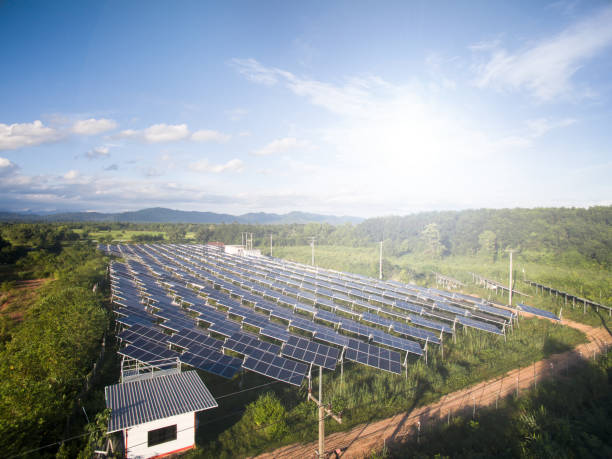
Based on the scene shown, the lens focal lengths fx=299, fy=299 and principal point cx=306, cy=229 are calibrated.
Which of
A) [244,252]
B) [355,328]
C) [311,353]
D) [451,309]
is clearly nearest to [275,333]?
[311,353]

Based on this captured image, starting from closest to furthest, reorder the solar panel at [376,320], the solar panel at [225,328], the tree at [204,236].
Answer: the solar panel at [225,328] < the solar panel at [376,320] < the tree at [204,236]

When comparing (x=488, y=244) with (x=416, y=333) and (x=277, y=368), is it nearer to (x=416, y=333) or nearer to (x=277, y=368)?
(x=416, y=333)

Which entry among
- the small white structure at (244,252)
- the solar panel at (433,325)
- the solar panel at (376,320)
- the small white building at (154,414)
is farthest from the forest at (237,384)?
the small white structure at (244,252)

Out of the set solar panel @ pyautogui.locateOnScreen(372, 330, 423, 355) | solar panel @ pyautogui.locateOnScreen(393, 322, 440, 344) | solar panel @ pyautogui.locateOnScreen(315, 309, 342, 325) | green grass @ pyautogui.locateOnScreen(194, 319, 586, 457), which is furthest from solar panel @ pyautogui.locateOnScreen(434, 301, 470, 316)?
solar panel @ pyautogui.locateOnScreen(315, 309, 342, 325)

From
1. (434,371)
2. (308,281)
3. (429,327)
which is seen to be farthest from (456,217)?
(434,371)

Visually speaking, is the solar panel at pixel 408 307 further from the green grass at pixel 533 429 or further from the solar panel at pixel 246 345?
the solar panel at pixel 246 345

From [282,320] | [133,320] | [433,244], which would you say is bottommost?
[282,320]

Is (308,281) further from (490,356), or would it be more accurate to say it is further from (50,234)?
(50,234)
